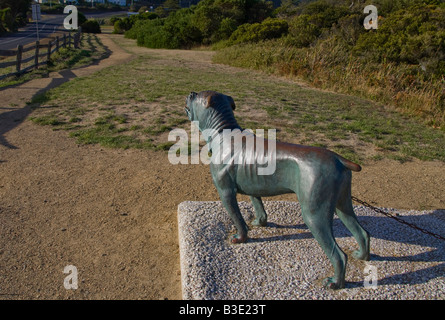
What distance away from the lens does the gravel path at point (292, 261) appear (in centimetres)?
298

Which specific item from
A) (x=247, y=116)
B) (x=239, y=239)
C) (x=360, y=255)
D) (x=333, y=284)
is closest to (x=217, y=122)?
(x=239, y=239)

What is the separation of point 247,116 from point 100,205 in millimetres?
4870

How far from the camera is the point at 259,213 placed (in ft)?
12.9

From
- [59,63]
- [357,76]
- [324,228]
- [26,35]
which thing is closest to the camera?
[324,228]

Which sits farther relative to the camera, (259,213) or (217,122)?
(259,213)

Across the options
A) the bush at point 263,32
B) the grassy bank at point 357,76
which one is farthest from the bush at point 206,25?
the grassy bank at point 357,76

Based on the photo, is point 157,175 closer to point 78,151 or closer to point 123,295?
point 78,151

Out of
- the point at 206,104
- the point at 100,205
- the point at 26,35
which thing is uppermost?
the point at 26,35

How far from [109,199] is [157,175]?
96cm

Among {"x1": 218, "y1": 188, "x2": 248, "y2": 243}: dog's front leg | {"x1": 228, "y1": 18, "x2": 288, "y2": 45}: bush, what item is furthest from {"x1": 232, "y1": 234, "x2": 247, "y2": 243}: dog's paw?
{"x1": 228, "y1": 18, "x2": 288, "y2": 45}: bush

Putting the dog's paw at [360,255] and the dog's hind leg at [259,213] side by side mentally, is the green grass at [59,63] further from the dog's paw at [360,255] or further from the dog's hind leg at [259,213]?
the dog's paw at [360,255]

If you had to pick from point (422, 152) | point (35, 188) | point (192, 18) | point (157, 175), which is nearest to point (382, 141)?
point (422, 152)

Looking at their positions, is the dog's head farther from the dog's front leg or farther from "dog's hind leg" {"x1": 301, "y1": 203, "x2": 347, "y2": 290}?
"dog's hind leg" {"x1": 301, "y1": 203, "x2": 347, "y2": 290}

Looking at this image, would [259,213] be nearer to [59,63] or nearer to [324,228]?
[324,228]
